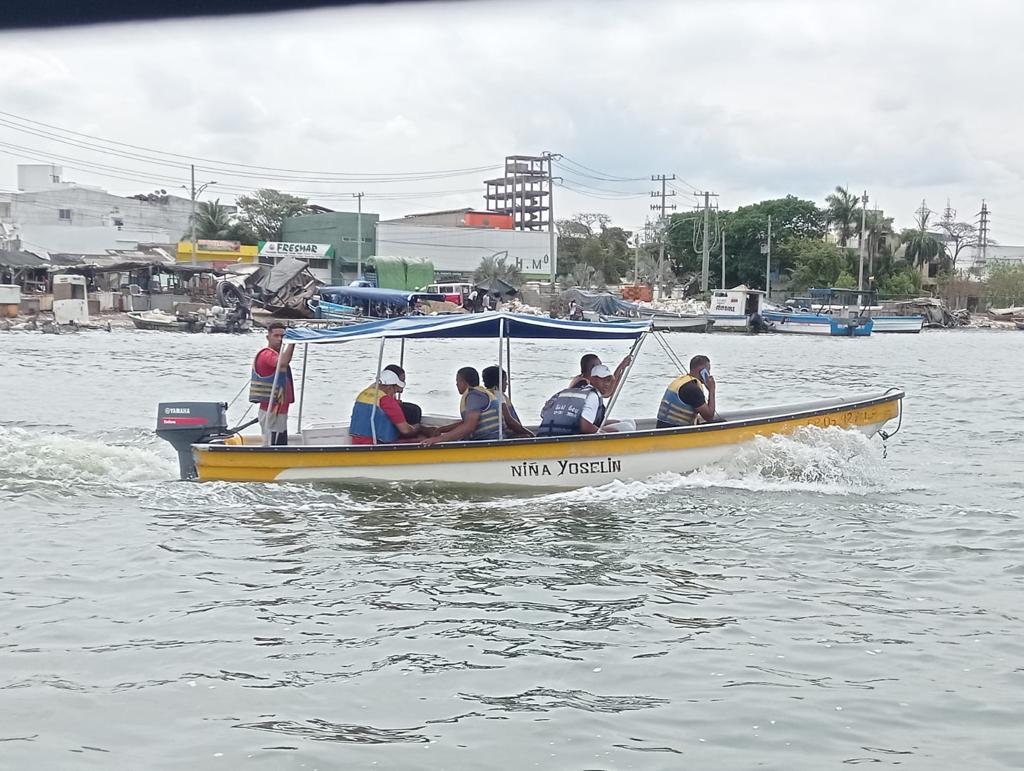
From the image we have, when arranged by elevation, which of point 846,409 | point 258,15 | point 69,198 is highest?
point 69,198

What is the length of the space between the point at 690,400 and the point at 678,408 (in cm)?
19

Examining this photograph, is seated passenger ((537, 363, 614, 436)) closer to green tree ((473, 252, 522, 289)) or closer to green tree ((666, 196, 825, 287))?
green tree ((473, 252, 522, 289))

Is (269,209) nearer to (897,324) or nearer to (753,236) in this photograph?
(753,236)

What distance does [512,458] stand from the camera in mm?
11727

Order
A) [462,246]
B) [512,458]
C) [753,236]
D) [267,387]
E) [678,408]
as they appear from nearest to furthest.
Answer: [512,458], [678,408], [267,387], [462,246], [753,236]

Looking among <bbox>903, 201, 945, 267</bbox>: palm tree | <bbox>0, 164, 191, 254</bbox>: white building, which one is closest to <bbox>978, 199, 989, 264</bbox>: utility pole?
<bbox>903, 201, 945, 267</bbox>: palm tree

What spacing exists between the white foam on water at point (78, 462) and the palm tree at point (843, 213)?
81587 mm

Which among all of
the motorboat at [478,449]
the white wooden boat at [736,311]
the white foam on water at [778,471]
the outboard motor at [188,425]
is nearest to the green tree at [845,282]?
the white wooden boat at [736,311]

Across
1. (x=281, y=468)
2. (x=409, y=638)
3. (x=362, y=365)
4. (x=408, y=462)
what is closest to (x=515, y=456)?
(x=408, y=462)

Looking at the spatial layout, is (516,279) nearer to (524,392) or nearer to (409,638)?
(524,392)

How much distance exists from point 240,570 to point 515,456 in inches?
139

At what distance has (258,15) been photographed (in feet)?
20.6

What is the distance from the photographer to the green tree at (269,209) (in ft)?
294

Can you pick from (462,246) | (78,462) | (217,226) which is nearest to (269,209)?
(217,226)
